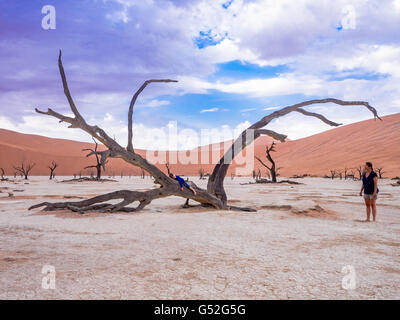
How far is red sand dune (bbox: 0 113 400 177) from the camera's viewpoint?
5269 cm

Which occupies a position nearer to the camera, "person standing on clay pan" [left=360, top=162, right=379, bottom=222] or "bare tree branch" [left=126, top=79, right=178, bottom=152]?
"person standing on clay pan" [left=360, top=162, right=379, bottom=222]

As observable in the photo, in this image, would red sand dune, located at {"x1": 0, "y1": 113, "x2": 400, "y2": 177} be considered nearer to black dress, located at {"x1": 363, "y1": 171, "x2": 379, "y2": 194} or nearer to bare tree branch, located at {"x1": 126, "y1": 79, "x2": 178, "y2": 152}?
black dress, located at {"x1": 363, "y1": 171, "x2": 379, "y2": 194}

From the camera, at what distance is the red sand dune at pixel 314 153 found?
2074 inches

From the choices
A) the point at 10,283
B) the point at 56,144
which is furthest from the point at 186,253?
the point at 56,144

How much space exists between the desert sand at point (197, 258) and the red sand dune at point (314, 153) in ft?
133

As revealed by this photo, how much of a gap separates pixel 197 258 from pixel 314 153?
7345cm

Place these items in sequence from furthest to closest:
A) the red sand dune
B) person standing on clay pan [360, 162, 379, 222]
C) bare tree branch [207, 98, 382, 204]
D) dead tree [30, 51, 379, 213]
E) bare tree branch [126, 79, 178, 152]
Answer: the red sand dune < bare tree branch [207, 98, 382, 204] < bare tree branch [126, 79, 178, 152] < dead tree [30, 51, 379, 213] < person standing on clay pan [360, 162, 379, 222]

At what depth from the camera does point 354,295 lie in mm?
2508

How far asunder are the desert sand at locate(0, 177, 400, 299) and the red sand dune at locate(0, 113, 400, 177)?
40.6 meters

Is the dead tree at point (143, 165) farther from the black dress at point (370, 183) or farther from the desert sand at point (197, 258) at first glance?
the black dress at point (370, 183)

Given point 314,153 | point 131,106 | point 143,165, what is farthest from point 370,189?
point 314,153

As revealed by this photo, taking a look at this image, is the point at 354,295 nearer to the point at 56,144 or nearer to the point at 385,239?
the point at 385,239

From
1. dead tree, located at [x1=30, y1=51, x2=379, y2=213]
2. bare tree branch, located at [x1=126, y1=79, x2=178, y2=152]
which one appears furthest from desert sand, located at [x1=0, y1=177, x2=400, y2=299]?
bare tree branch, located at [x1=126, y1=79, x2=178, y2=152]

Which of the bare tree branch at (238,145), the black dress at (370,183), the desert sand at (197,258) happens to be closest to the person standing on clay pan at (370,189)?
the black dress at (370,183)
